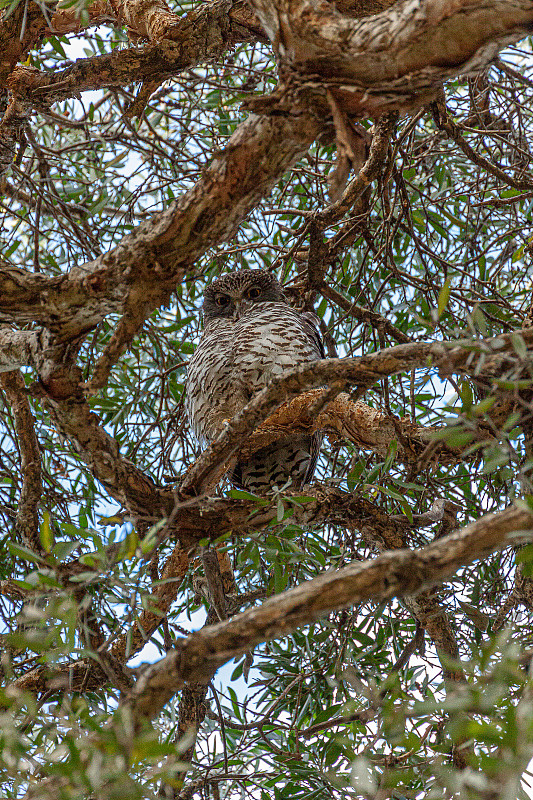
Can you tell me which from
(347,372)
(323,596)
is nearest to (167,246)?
(347,372)

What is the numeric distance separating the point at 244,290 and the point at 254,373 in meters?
0.69

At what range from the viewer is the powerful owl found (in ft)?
9.30

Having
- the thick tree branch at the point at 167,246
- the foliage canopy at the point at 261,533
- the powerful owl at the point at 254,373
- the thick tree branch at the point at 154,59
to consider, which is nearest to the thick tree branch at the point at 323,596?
the foliage canopy at the point at 261,533

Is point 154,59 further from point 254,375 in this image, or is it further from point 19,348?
point 19,348

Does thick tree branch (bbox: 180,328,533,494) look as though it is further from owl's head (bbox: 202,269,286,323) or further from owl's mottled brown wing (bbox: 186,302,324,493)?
owl's head (bbox: 202,269,286,323)

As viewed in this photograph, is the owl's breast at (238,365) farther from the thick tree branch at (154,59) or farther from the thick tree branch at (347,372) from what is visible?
the thick tree branch at (154,59)

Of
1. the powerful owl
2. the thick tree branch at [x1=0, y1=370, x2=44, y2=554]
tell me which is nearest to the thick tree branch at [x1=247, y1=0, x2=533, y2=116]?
the thick tree branch at [x1=0, y1=370, x2=44, y2=554]

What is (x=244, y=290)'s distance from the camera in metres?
3.40

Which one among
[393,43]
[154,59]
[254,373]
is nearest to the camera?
[393,43]

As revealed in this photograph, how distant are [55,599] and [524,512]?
2.77 feet

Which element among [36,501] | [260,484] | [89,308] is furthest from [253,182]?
[260,484]

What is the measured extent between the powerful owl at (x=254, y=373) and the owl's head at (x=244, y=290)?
167 millimetres

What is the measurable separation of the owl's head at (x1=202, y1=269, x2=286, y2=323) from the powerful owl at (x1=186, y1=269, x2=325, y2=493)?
0.55 feet

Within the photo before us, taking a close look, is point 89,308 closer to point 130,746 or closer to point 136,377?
point 130,746
